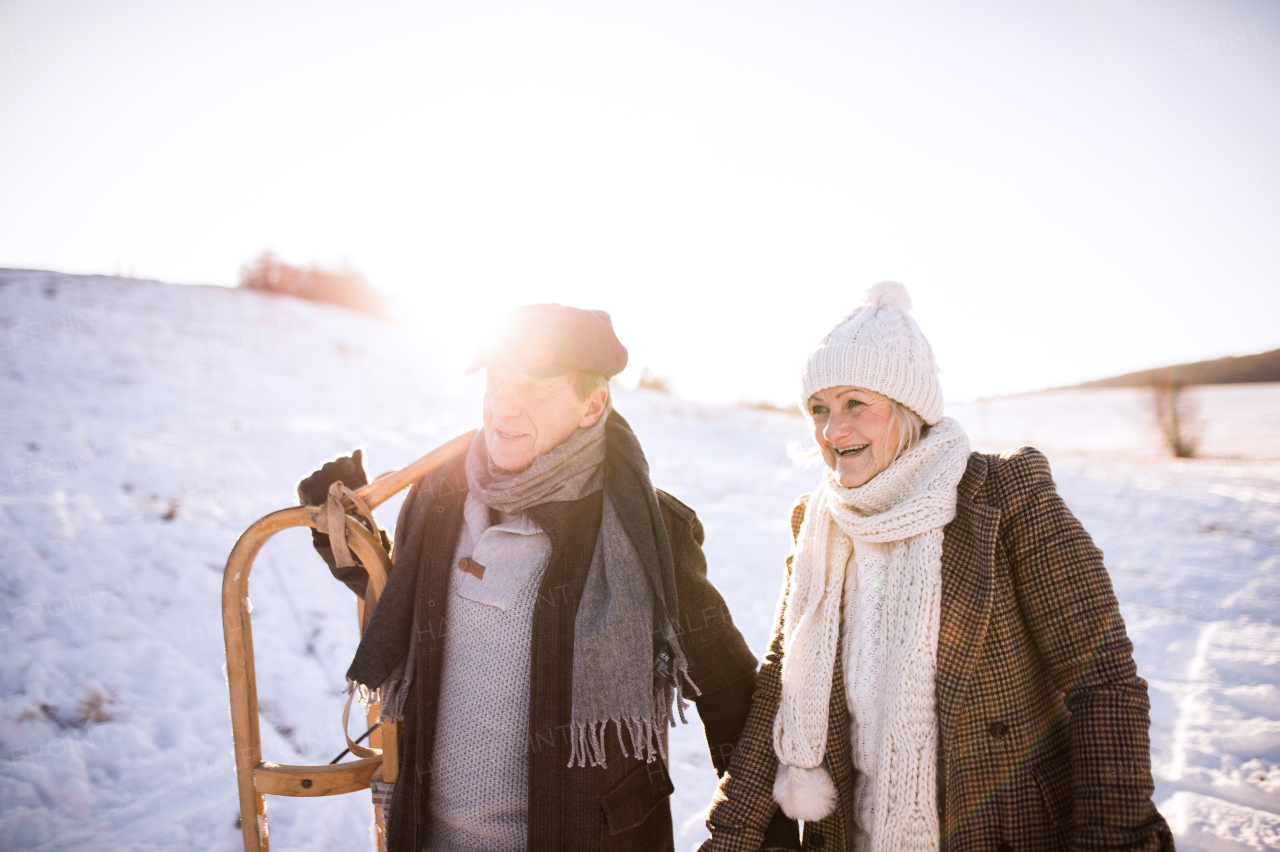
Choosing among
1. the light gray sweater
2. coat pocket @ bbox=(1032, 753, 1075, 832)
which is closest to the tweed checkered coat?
coat pocket @ bbox=(1032, 753, 1075, 832)

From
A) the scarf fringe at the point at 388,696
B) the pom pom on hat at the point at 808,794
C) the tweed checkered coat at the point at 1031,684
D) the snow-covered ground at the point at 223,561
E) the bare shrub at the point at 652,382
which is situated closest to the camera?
the tweed checkered coat at the point at 1031,684

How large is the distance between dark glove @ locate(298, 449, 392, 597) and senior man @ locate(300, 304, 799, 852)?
0.01m

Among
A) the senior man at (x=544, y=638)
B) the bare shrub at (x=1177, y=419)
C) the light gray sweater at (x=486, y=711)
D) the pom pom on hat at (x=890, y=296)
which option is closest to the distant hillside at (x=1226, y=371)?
the bare shrub at (x=1177, y=419)

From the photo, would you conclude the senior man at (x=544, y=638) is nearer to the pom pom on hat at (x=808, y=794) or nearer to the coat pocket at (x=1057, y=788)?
the pom pom on hat at (x=808, y=794)

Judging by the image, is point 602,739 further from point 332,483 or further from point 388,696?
point 332,483

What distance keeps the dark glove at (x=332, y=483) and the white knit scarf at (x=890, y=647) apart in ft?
4.88

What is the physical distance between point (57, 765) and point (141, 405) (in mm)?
5685

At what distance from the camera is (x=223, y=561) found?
4910mm

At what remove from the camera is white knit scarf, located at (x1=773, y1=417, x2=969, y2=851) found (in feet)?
5.18

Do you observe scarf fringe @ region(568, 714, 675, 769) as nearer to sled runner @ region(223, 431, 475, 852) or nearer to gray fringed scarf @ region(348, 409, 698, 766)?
gray fringed scarf @ region(348, 409, 698, 766)

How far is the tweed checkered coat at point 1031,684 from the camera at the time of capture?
4.63 feet

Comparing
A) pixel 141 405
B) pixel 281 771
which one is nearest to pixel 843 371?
pixel 281 771

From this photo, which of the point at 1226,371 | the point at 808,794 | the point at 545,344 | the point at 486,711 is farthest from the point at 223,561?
the point at 1226,371

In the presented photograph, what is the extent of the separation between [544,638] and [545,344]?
91cm
